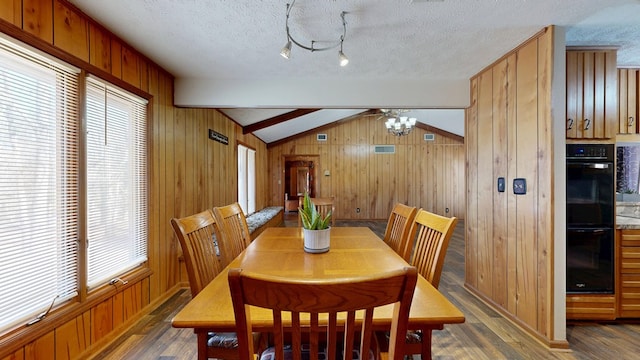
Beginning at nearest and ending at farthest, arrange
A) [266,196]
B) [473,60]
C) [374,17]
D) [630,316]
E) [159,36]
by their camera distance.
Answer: [374,17]
[159,36]
[630,316]
[473,60]
[266,196]

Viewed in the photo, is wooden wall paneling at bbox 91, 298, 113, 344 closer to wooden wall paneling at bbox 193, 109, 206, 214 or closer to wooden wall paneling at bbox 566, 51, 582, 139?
wooden wall paneling at bbox 193, 109, 206, 214

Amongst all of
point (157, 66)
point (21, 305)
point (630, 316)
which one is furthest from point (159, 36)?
point (630, 316)

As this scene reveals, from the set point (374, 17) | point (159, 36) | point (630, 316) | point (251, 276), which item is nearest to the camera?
point (251, 276)

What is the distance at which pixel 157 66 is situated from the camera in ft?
8.40

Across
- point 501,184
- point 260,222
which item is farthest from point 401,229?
point 260,222

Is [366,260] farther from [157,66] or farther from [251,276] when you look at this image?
[157,66]

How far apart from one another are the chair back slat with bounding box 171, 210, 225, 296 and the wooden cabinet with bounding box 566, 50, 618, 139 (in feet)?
9.12

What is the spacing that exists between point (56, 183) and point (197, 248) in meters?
1.00

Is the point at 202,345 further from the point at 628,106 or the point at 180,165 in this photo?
the point at 628,106

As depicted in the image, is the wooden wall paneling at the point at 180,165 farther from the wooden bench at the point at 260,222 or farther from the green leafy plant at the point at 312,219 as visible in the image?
the green leafy plant at the point at 312,219

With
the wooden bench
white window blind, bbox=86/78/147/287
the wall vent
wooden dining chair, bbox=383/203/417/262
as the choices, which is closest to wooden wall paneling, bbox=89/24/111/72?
white window blind, bbox=86/78/147/287

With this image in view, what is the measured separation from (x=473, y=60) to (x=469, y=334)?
2.32 m

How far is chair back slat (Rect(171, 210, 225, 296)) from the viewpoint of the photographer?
4.22ft

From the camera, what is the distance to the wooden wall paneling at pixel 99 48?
1.82 metres
